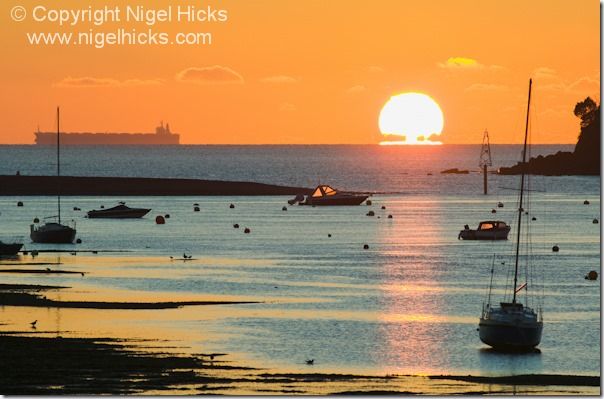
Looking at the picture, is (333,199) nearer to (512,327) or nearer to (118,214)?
(118,214)

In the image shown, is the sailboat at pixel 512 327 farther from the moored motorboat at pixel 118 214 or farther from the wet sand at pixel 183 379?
the moored motorboat at pixel 118 214

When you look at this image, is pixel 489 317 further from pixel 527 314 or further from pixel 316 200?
pixel 316 200

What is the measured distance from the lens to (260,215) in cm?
15525

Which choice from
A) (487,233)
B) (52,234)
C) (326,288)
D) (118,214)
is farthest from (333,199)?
(326,288)

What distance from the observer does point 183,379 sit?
4200 cm

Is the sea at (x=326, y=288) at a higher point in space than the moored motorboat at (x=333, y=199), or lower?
lower

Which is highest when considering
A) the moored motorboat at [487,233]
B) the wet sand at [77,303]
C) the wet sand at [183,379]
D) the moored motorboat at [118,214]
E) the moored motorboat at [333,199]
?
the moored motorboat at [333,199]

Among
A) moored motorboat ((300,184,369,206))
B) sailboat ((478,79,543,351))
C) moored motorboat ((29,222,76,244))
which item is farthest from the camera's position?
moored motorboat ((300,184,369,206))

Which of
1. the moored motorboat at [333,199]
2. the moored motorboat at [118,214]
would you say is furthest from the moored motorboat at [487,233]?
the moored motorboat at [333,199]

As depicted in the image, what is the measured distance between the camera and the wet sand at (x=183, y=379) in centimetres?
4025

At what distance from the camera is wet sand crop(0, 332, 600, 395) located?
4025cm

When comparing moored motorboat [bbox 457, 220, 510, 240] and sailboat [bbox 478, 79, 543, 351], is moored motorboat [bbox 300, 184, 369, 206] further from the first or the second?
sailboat [bbox 478, 79, 543, 351]

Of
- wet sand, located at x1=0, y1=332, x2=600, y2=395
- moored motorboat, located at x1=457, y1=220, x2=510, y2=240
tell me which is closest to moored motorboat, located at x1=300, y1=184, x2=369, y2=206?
moored motorboat, located at x1=457, y1=220, x2=510, y2=240


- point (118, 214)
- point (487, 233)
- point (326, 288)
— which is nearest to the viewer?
point (326, 288)
